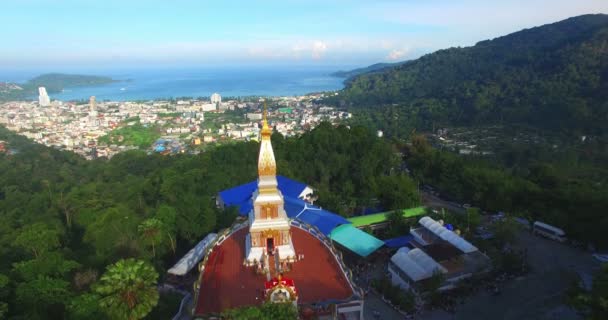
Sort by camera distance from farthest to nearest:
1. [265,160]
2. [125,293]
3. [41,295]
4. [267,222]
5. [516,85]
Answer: [516,85], [265,160], [267,222], [41,295], [125,293]

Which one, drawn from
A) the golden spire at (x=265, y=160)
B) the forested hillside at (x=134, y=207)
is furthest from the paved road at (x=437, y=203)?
the golden spire at (x=265, y=160)

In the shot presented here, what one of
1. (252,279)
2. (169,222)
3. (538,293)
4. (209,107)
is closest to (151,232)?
(169,222)

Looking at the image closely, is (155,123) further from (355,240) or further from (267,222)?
(267,222)

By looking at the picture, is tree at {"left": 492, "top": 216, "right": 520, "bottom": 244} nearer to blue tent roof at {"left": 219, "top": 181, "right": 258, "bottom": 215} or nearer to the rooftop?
the rooftop

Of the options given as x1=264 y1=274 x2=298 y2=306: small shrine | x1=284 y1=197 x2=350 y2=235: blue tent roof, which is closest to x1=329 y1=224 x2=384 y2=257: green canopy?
x1=284 y1=197 x2=350 y2=235: blue tent roof

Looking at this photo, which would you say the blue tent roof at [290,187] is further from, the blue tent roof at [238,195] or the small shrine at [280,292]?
the small shrine at [280,292]
